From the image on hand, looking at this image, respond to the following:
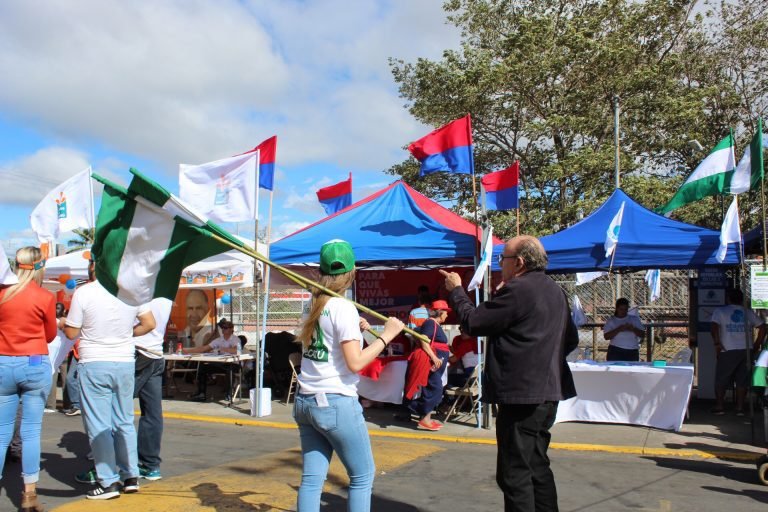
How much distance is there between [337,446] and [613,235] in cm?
688

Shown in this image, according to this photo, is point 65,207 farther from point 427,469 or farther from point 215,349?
point 427,469

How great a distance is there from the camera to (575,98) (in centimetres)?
2200

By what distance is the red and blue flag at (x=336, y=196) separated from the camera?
13305mm

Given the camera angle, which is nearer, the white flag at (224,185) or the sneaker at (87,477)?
the sneaker at (87,477)

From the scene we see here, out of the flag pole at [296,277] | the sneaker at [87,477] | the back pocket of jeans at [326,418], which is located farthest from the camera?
the sneaker at [87,477]

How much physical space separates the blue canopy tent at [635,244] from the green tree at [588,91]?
1124cm

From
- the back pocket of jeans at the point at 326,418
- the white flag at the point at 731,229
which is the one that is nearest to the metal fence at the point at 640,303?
the white flag at the point at 731,229

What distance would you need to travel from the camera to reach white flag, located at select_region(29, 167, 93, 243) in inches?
451

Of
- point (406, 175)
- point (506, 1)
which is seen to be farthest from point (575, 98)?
point (406, 175)

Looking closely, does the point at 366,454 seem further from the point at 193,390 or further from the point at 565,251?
the point at 193,390

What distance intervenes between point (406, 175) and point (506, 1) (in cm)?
728

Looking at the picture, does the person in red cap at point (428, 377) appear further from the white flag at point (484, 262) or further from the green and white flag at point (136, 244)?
the green and white flag at point (136, 244)

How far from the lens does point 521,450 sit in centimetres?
361

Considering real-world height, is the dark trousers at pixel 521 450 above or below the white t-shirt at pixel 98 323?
below
